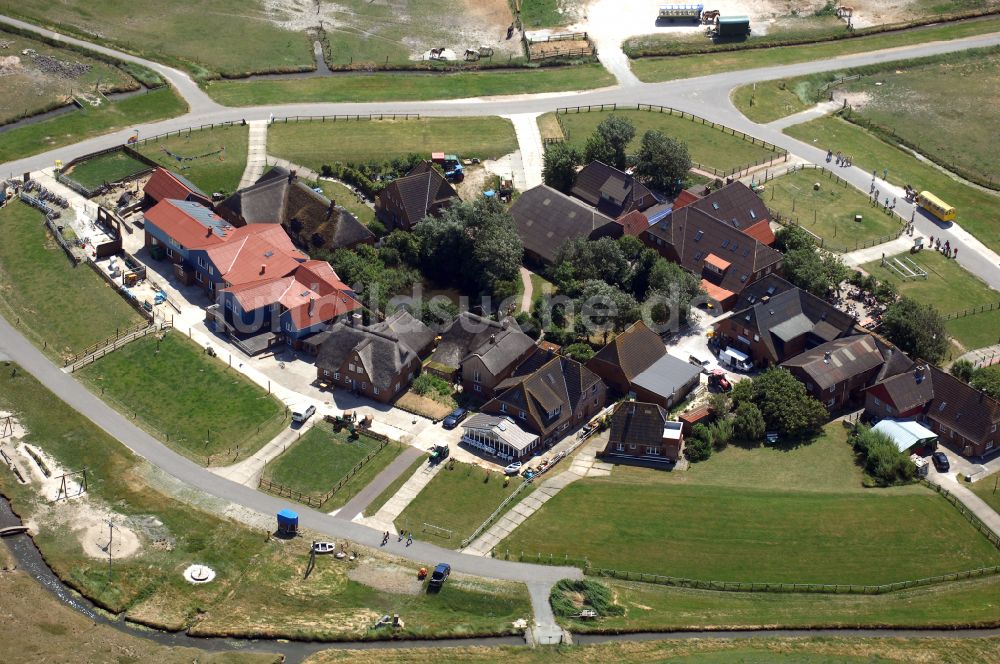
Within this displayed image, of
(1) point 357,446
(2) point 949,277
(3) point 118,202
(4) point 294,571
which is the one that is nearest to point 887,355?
(2) point 949,277

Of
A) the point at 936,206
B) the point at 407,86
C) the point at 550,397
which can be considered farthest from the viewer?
the point at 407,86

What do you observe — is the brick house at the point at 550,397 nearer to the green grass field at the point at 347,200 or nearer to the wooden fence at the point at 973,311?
the green grass field at the point at 347,200

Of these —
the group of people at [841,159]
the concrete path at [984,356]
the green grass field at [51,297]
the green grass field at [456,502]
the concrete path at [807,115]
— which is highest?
the green grass field at [51,297]

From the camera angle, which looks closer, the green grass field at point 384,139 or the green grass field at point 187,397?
the green grass field at point 187,397

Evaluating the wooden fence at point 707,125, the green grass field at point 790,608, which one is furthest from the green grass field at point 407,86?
the green grass field at point 790,608

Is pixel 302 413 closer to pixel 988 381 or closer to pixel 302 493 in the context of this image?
pixel 302 493

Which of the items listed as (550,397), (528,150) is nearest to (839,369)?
(550,397)
